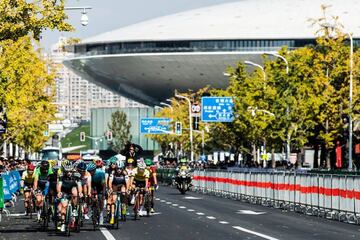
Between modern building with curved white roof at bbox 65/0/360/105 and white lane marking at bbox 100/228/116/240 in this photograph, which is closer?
white lane marking at bbox 100/228/116/240

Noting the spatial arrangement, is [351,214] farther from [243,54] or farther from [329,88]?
[243,54]

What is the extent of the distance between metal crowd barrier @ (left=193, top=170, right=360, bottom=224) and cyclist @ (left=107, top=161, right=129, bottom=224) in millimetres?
6269

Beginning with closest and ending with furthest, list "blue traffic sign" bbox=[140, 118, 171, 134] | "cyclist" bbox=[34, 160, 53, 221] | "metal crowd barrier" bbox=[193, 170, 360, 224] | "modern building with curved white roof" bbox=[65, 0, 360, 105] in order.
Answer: "cyclist" bbox=[34, 160, 53, 221], "metal crowd barrier" bbox=[193, 170, 360, 224], "blue traffic sign" bbox=[140, 118, 171, 134], "modern building with curved white roof" bbox=[65, 0, 360, 105]

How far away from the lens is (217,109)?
9788 cm

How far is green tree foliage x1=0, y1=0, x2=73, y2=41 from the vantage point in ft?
122

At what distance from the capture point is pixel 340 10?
542 feet

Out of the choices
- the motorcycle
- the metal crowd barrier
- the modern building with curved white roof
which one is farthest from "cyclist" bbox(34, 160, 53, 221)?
the modern building with curved white roof

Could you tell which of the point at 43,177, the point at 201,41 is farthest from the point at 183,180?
the point at 201,41

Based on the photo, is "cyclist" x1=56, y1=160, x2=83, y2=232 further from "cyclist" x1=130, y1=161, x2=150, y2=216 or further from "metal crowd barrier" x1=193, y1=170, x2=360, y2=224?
"metal crowd barrier" x1=193, y1=170, x2=360, y2=224

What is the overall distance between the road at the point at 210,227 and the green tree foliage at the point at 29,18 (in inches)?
225

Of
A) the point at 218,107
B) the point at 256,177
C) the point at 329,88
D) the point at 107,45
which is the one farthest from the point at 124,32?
the point at 256,177

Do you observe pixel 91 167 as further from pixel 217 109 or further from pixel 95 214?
pixel 217 109

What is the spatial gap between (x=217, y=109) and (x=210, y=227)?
222 ft

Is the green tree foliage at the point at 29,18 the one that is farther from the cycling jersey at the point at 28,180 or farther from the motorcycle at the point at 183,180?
the motorcycle at the point at 183,180
